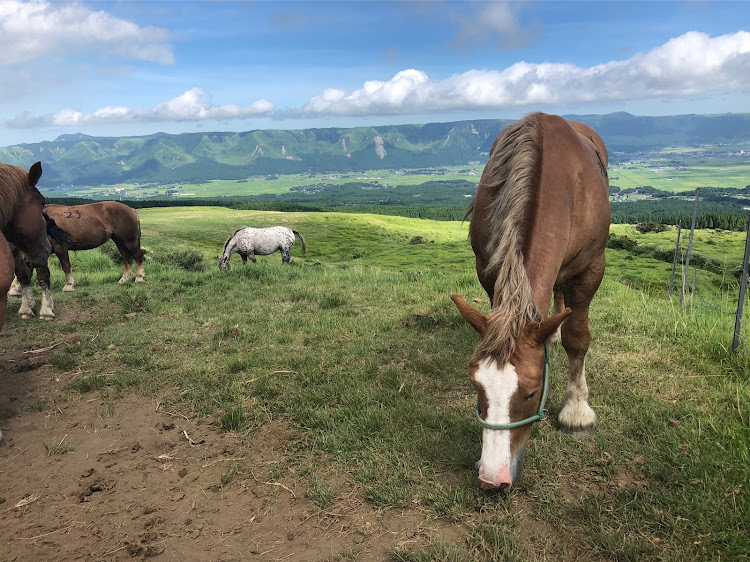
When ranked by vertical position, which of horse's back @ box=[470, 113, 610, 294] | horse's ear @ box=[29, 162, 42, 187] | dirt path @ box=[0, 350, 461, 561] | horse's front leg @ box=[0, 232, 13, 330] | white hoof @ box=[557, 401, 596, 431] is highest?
horse's ear @ box=[29, 162, 42, 187]

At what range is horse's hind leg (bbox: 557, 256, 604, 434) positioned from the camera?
12.8 feet

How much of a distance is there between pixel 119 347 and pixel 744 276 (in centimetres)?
866

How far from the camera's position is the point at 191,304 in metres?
8.58

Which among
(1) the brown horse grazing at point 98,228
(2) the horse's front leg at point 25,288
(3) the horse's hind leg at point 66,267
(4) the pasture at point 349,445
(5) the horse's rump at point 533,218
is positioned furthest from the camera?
(1) the brown horse grazing at point 98,228

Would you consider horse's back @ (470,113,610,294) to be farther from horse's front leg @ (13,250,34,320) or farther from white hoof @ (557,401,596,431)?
horse's front leg @ (13,250,34,320)

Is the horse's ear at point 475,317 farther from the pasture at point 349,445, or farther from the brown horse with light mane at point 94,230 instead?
the brown horse with light mane at point 94,230

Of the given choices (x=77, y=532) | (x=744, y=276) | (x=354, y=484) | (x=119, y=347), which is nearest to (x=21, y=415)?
(x=119, y=347)

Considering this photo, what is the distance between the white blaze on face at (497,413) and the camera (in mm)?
2592

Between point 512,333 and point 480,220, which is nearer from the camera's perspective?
point 512,333

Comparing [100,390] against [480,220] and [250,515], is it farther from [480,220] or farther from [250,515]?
[480,220]

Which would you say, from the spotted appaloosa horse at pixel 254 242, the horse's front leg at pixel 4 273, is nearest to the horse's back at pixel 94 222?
the spotted appaloosa horse at pixel 254 242

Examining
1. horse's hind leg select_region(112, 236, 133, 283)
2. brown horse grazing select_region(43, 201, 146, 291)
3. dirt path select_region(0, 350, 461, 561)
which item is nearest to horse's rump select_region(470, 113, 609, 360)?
dirt path select_region(0, 350, 461, 561)

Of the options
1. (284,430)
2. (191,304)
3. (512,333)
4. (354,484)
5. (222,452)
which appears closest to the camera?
(512,333)

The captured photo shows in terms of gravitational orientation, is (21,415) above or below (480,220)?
below
